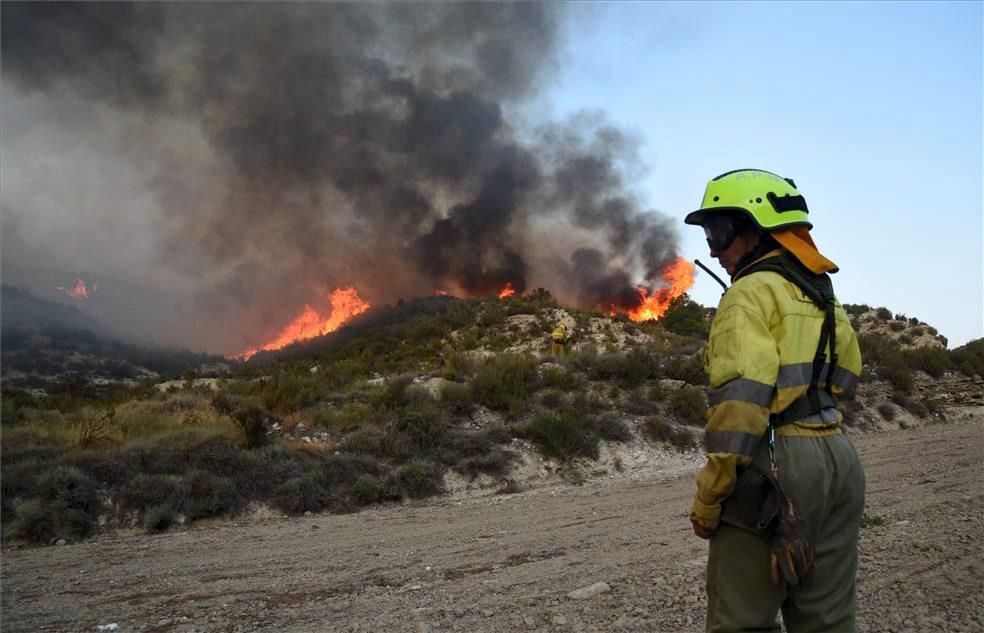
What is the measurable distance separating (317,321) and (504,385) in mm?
28201

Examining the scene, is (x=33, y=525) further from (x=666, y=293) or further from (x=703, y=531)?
(x=666, y=293)

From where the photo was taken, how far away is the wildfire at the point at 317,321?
38688 mm

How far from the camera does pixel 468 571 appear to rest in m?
5.62

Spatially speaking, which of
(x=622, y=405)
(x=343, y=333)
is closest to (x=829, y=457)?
(x=622, y=405)

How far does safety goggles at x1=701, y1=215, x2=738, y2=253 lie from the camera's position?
2.79m

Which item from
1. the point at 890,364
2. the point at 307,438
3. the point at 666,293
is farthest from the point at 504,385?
the point at 666,293

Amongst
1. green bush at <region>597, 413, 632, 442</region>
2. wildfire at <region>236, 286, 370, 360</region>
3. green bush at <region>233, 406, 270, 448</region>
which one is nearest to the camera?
green bush at <region>233, 406, 270, 448</region>

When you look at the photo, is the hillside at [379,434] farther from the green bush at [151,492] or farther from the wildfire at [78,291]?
the wildfire at [78,291]

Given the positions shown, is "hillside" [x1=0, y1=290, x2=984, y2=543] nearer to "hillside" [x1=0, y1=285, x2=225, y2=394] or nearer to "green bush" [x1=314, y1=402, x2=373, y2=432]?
"green bush" [x1=314, y1=402, x2=373, y2=432]

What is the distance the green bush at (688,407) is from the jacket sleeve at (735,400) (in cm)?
1196

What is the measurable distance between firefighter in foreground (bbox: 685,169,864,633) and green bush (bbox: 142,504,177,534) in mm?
7564

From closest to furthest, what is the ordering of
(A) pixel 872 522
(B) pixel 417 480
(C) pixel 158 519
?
1. (A) pixel 872 522
2. (C) pixel 158 519
3. (B) pixel 417 480

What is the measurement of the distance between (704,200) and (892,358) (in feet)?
64.8

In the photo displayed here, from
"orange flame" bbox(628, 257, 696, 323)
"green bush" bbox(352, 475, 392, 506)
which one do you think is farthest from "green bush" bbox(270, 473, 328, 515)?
"orange flame" bbox(628, 257, 696, 323)
